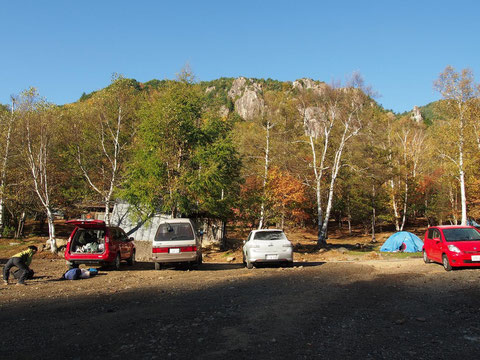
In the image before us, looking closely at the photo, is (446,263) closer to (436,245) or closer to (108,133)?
(436,245)

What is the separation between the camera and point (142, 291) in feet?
30.8

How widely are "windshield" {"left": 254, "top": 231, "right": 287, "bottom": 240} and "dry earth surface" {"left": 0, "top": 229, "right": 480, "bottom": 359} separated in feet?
9.57

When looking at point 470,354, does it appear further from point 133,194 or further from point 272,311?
point 133,194

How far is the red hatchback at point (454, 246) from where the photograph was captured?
11.7 m

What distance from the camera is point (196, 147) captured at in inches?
809

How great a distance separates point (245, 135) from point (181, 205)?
10152 millimetres

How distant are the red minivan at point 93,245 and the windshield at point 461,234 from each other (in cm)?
1274

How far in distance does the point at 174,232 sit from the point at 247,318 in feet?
25.9

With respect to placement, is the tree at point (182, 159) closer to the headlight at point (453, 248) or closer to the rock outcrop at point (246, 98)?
the rock outcrop at point (246, 98)

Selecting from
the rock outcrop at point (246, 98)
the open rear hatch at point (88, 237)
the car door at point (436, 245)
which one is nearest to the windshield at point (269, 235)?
the car door at point (436, 245)

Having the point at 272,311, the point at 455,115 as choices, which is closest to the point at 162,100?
the point at 272,311

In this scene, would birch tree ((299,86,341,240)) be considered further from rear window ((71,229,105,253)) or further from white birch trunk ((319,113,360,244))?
rear window ((71,229,105,253))

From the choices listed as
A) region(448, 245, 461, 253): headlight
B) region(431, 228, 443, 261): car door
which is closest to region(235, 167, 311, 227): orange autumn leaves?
region(431, 228, 443, 261): car door

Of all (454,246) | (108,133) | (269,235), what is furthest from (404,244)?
(108,133)
